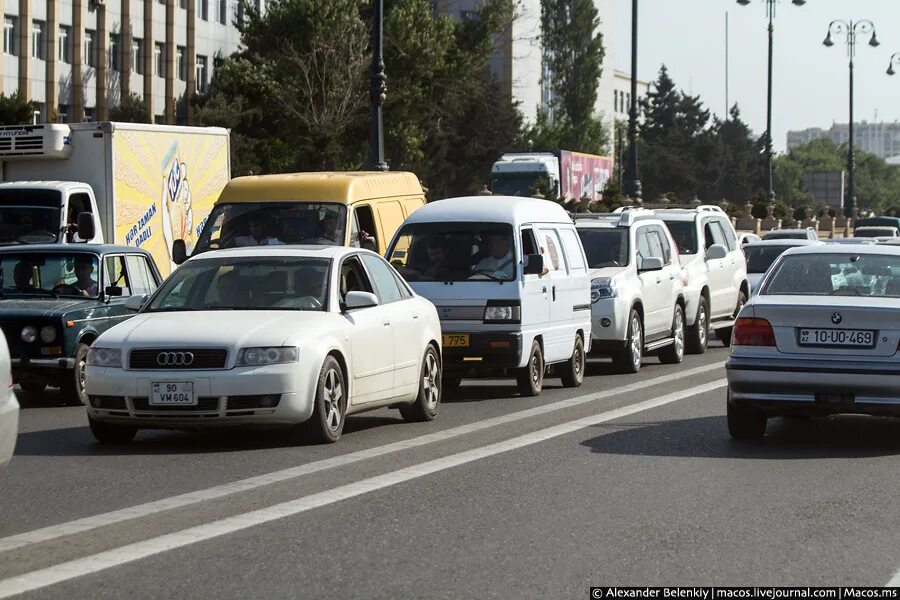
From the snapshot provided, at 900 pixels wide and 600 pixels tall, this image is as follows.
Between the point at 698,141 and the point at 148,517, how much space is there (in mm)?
155990

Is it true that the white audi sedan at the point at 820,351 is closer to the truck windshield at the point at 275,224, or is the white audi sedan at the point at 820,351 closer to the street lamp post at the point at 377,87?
the truck windshield at the point at 275,224

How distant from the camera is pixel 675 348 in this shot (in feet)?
76.3

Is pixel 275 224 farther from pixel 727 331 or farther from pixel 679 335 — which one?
pixel 727 331

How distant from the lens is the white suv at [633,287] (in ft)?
68.9

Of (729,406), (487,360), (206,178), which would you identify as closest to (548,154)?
(206,178)

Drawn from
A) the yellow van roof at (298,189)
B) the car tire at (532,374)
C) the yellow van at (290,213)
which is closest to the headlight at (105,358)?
the car tire at (532,374)

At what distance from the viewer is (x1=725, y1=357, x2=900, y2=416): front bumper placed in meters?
12.3

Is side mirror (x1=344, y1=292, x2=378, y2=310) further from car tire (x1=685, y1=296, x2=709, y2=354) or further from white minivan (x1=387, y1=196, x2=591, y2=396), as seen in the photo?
car tire (x1=685, y1=296, x2=709, y2=354)

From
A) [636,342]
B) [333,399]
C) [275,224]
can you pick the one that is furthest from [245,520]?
[636,342]

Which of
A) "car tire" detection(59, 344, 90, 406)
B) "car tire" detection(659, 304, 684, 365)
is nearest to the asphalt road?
"car tire" detection(59, 344, 90, 406)

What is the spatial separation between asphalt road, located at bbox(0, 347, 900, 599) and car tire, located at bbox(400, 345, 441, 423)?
190 millimetres

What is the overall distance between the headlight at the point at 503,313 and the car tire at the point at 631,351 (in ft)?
13.1

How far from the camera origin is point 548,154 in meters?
65.4

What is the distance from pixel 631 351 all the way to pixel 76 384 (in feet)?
23.2
